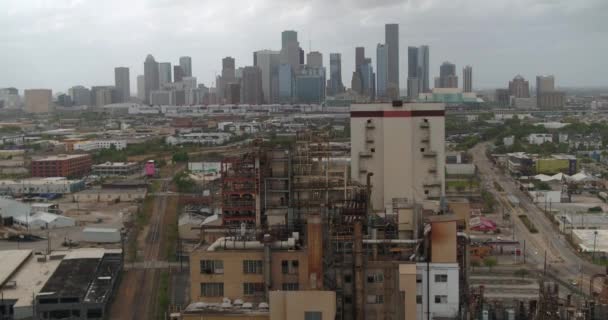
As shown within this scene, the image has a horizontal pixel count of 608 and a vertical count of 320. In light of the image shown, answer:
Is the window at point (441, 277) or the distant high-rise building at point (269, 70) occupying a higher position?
the distant high-rise building at point (269, 70)

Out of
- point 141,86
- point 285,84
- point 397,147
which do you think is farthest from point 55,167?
point 141,86

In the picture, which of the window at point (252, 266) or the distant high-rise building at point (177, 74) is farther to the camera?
the distant high-rise building at point (177, 74)

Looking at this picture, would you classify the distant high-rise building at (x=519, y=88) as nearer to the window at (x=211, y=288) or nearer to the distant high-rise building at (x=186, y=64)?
the distant high-rise building at (x=186, y=64)

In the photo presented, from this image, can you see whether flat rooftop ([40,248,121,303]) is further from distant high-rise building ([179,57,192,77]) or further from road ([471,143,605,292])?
distant high-rise building ([179,57,192,77])

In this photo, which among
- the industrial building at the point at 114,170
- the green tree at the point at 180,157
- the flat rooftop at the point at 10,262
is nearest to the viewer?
the flat rooftop at the point at 10,262

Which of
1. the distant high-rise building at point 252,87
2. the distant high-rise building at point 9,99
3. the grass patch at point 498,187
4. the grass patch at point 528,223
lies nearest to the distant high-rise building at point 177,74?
the distant high-rise building at point 9,99

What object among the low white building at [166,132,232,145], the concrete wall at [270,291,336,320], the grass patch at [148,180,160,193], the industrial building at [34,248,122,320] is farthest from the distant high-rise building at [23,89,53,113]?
the concrete wall at [270,291,336,320]

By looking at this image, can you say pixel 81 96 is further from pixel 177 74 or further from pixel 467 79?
pixel 467 79

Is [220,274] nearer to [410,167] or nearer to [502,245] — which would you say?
[410,167]
